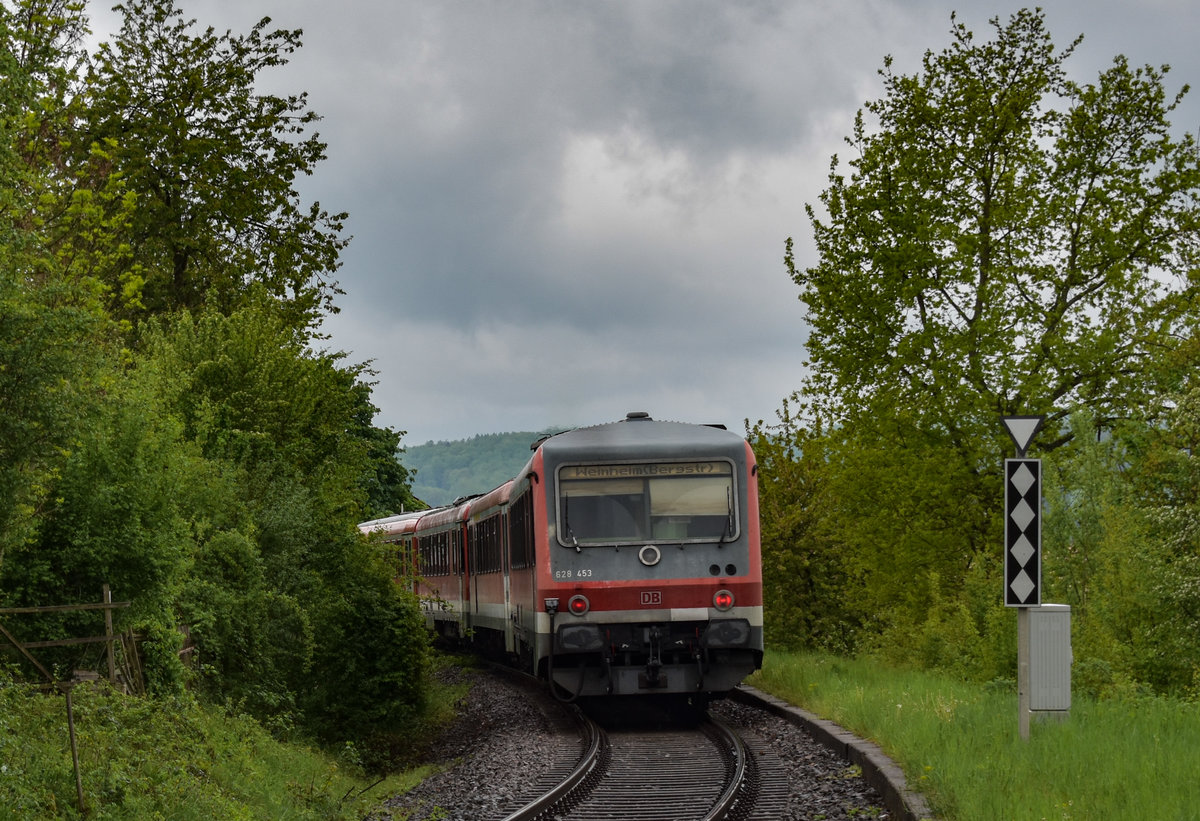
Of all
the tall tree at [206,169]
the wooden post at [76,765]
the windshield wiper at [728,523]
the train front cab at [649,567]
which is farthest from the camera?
the tall tree at [206,169]

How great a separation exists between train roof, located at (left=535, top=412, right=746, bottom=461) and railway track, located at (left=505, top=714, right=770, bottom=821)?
320cm

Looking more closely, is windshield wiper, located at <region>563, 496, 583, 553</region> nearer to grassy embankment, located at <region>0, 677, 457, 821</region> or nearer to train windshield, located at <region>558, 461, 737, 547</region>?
train windshield, located at <region>558, 461, 737, 547</region>

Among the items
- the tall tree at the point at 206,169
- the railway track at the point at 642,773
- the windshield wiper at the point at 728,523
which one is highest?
the tall tree at the point at 206,169

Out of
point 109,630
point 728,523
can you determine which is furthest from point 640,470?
point 109,630

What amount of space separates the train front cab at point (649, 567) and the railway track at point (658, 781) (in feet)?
2.53

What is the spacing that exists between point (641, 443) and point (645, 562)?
1.42m

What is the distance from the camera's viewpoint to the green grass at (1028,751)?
27.5 ft

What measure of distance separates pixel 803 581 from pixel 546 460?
37.0ft

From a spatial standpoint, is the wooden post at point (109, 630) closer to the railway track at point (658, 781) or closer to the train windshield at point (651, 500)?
the railway track at point (658, 781)

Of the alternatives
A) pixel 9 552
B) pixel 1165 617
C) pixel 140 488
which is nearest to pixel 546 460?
pixel 140 488

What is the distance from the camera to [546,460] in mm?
16469

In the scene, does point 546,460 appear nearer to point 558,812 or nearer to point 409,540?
point 558,812

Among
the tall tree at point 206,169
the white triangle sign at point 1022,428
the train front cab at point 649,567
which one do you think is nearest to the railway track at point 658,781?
the train front cab at point 649,567

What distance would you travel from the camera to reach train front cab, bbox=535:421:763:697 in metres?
16.2
